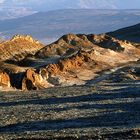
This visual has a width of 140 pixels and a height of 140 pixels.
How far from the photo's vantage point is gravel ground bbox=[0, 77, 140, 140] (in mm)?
33906

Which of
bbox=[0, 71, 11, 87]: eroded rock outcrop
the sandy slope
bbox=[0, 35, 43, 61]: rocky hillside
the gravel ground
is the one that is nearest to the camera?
the gravel ground

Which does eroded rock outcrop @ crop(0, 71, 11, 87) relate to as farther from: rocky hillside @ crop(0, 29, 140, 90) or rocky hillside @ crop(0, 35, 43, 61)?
rocky hillside @ crop(0, 35, 43, 61)

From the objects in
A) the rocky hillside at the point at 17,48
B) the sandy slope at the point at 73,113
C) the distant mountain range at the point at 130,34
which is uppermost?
the sandy slope at the point at 73,113

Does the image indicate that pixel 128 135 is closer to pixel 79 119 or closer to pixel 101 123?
pixel 101 123

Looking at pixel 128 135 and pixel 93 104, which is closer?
pixel 128 135

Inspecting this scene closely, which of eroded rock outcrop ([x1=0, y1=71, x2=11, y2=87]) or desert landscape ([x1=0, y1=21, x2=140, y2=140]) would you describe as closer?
desert landscape ([x1=0, y1=21, x2=140, y2=140])

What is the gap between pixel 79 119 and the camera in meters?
41.1

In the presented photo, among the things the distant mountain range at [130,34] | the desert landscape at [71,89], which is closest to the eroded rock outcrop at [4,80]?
the desert landscape at [71,89]

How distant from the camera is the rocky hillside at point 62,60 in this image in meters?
75.4

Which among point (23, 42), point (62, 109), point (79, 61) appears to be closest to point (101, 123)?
point (62, 109)

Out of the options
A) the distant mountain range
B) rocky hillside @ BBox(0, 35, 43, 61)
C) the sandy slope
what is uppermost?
the sandy slope

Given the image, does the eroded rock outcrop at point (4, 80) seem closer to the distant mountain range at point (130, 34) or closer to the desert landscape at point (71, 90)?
the desert landscape at point (71, 90)

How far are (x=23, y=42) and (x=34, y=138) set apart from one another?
73.4 metres

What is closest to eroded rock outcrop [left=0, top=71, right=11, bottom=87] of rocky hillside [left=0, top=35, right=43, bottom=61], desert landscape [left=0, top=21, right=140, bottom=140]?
desert landscape [left=0, top=21, right=140, bottom=140]
